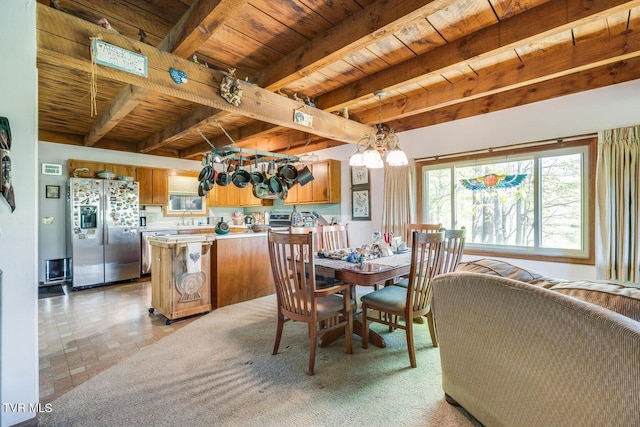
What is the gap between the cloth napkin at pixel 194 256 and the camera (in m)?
3.18

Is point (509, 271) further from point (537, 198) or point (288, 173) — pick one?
point (288, 173)

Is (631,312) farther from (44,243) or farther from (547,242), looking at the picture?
(44,243)

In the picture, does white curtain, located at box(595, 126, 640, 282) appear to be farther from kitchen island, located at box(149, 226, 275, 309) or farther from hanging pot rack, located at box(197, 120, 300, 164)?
kitchen island, located at box(149, 226, 275, 309)

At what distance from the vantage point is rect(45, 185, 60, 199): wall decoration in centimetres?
468

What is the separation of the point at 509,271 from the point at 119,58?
2.64m

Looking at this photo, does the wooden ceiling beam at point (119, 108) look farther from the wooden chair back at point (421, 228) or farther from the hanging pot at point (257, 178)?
the wooden chair back at point (421, 228)

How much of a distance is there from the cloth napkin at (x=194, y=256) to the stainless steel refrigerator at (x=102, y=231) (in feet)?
8.61

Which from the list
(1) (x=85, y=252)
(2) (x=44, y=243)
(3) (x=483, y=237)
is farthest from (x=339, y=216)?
(2) (x=44, y=243)

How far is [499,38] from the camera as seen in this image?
7.01 feet

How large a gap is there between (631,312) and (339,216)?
165 inches

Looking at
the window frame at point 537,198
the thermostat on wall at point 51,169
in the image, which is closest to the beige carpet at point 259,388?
the window frame at point 537,198

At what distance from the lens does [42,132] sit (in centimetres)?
475

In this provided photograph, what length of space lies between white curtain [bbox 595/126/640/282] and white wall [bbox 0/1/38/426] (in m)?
4.55

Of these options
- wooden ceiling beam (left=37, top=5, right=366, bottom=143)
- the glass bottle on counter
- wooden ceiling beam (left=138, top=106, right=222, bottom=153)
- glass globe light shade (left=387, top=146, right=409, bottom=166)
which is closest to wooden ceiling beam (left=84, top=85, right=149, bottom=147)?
wooden ceiling beam (left=37, top=5, right=366, bottom=143)
